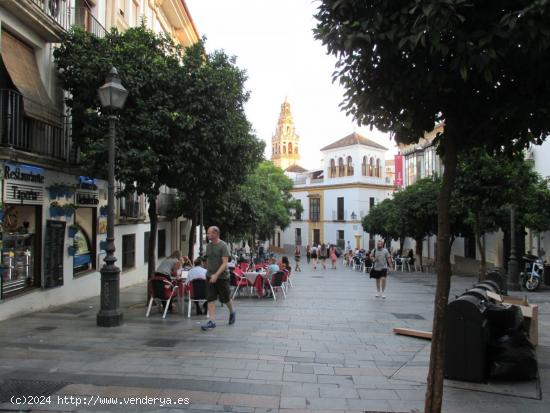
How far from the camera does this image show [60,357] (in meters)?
6.41

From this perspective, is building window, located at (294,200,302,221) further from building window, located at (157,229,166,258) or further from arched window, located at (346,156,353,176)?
building window, located at (157,229,166,258)

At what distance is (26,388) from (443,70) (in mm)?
5199

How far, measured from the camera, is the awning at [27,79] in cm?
952

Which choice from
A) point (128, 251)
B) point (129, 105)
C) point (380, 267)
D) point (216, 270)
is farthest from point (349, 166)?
point (216, 270)

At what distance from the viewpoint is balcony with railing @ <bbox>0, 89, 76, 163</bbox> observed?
9.02 metres

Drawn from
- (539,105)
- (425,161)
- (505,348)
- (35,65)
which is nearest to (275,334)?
(505,348)

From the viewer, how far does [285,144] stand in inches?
4018

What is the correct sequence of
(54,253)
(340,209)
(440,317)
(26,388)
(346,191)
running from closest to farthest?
(440,317) < (26,388) < (54,253) < (346,191) < (340,209)

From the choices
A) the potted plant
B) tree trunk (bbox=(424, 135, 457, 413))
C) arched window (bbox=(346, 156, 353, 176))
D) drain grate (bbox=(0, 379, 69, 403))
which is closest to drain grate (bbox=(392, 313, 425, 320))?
tree trunk (bbox=(424, 135, 457, 413))

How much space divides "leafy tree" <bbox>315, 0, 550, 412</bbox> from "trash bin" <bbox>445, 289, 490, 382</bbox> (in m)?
1.79

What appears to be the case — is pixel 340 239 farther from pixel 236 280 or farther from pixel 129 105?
pixel 129 105

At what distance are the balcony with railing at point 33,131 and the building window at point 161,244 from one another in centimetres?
1073

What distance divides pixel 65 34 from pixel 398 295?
11453 millimetres

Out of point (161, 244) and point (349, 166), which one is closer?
point (161, 244)
